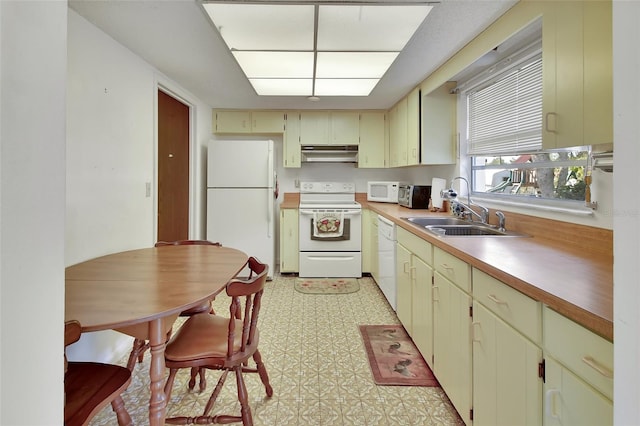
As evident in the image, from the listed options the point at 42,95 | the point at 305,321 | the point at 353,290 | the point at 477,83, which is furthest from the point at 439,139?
the point at 42,95

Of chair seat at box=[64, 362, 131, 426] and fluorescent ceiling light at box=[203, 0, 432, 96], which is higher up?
fluorescent ceiling light at box=[203, 0, 432, 96]

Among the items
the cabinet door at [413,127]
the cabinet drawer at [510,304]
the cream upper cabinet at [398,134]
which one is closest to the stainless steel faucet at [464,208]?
the cabinet door at [413,127]

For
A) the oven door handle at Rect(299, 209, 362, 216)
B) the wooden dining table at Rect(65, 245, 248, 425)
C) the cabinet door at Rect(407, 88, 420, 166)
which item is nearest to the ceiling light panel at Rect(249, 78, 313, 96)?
Result: the cabinet door at Rect(407, 88, 420, 166)

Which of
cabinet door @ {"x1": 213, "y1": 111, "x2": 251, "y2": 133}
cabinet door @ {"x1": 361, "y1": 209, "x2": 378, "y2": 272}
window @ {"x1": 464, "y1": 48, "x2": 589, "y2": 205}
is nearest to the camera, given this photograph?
window @ {"x1": 464, "y1": 48, "x2": 589, "y2": 205}

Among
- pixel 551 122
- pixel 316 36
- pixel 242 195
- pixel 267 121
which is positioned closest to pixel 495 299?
pixel 551 122

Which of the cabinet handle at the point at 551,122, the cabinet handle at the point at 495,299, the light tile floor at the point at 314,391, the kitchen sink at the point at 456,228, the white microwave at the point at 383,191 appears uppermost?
the cabinet handle at the point at 551,122

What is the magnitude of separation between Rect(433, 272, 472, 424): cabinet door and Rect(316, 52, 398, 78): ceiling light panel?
5.17 ft

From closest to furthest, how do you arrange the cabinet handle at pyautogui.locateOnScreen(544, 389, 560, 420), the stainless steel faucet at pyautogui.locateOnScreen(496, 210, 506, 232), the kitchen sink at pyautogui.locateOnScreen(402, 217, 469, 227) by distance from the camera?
the cabinet handle at pyautogui.locateOnScreen(544, 389, 560, 420) < the stainless steel faucet at pyautogui.locateOnScreen(496, 210, 506, 232) < the kitchen sink at pyautogui.locateOnScreen(402, 217, 469, 227)

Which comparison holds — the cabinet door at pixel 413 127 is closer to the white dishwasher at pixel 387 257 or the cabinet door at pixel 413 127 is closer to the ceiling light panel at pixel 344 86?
the ceiling light panel at pixel 344 86

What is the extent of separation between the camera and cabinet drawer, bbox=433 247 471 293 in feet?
4.61

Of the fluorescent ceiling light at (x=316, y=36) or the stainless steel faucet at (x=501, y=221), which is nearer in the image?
the fluorescent ceiling light at (x=316, y=36)

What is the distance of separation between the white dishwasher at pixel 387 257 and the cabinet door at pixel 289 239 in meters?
1.13

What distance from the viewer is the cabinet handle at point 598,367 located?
2.36 feet

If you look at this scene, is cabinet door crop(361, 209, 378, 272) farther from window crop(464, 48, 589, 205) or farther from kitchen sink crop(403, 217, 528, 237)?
window crop(464, 48, 589, 205)
